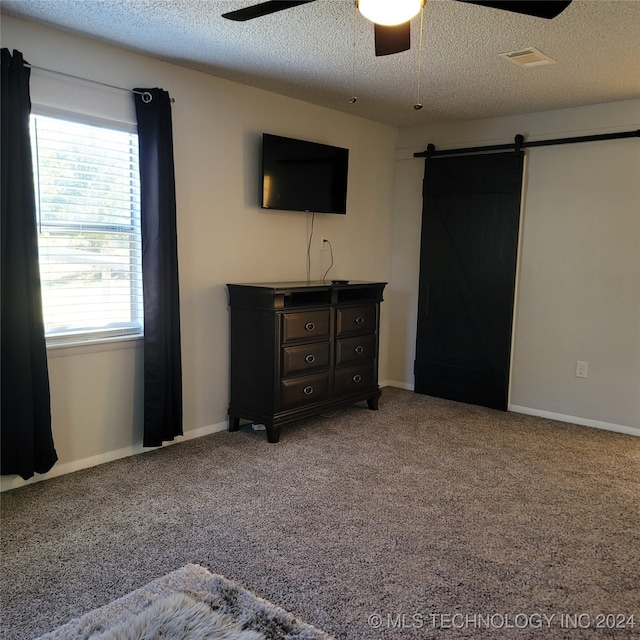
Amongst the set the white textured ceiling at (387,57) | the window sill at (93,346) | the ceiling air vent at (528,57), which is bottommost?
the window sill at (93,346)

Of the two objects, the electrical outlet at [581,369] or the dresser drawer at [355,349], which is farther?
the electrical outlet at [581,369]

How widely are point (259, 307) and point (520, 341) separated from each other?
7.36 ft

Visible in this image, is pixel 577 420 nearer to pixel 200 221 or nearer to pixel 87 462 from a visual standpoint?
pixel 200 221

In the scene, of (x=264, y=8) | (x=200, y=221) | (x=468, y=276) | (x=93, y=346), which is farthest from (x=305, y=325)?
(x=264, y=8)

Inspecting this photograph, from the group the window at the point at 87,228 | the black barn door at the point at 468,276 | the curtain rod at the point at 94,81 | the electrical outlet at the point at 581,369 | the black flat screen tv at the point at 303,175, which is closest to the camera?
the curtain rod at the point at 94,81

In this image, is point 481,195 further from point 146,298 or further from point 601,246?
point 146,298

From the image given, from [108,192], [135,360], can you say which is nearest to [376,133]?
[108,192]

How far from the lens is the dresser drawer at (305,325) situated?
366 centimetres

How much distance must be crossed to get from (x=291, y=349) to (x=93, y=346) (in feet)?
4.02

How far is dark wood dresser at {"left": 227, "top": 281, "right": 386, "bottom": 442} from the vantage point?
143 inches

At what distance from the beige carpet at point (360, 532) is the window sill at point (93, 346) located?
2.25ft

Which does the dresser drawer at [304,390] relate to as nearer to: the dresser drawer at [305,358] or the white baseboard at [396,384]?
the dresser drawer at [305,358]

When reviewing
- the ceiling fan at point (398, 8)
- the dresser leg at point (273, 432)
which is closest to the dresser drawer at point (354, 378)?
the dresser leg at point (273, 432)

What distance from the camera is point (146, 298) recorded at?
3293mm
